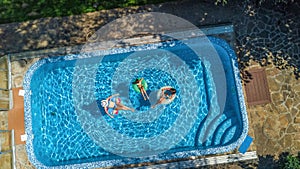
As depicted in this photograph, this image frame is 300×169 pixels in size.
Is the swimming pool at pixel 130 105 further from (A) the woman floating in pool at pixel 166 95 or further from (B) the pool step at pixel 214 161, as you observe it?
(B) the pool step at pixel 214 161

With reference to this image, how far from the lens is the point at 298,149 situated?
13.3m

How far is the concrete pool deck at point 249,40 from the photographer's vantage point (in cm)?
1346

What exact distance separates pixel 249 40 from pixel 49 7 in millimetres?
8365

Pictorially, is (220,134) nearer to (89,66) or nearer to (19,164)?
(89,66)

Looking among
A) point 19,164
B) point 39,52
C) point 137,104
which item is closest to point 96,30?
point 39,52

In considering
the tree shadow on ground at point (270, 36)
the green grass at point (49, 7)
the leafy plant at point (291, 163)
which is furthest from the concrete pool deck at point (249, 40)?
the leafy plant at point (291, 163)

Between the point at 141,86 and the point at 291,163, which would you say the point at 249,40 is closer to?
the point at 141,86

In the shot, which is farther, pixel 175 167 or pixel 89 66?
pixel 89 66

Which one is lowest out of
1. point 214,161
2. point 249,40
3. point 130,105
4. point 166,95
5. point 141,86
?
point 214,161

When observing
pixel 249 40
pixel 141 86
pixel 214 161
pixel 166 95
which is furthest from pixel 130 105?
pixel 249 40

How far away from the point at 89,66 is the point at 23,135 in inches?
149

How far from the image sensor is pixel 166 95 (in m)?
14.0

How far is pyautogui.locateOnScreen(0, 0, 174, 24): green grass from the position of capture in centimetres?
1418

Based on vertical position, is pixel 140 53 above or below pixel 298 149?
above
